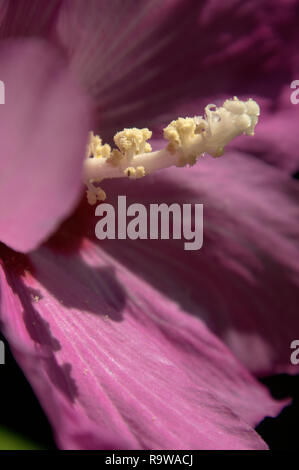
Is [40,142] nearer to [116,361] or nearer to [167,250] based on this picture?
[116,361]

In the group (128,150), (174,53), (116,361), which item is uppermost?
(174,53)

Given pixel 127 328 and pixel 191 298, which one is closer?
pixel 127 328

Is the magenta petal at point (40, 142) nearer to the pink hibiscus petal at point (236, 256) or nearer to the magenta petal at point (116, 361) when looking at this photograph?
the magenta petal at point (116, 361)

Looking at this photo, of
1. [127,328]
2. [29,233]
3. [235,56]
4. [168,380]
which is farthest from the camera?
[235,56]

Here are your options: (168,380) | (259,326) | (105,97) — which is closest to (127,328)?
(168,380)

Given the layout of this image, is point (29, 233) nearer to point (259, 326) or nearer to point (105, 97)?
point (105, 97)

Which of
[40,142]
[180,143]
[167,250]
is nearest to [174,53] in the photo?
[180,143]

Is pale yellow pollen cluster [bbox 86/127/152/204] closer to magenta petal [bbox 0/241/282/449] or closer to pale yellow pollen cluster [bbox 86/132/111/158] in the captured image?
pale yellow pollen cluster [bbox 86/132/111/158]

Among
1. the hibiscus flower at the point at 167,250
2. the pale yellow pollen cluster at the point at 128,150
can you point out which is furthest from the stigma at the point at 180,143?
the hibiscus flower at the point at 167,250
